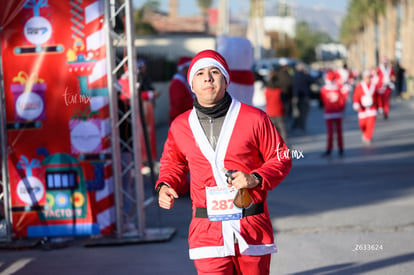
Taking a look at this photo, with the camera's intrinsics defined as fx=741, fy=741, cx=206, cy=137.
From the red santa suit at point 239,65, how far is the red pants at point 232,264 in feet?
18.1

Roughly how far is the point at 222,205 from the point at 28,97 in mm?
4568

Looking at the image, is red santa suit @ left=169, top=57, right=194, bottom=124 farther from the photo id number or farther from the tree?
the tree

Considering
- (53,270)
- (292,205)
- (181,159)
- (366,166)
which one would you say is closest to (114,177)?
(53,270)

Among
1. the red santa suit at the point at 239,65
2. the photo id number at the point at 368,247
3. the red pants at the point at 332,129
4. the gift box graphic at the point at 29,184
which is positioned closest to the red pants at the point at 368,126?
the red pants at the point at 332,129

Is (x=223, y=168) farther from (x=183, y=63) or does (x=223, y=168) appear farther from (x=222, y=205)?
(x=183, y=63)

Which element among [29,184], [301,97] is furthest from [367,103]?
[29,184]

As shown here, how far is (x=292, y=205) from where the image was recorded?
34.3 feet

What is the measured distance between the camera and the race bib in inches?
167

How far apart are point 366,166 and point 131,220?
5.94m

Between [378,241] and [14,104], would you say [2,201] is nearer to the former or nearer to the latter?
[14,104]

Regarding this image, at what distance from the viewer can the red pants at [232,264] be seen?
427cm

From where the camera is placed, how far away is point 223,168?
4.27 m

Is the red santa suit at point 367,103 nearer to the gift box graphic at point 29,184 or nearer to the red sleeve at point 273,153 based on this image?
the gift box graphic at point 29,184

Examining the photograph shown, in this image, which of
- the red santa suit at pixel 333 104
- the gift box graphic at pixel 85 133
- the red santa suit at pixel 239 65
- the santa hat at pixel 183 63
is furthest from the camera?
the red santa suit at pixel 333 104
